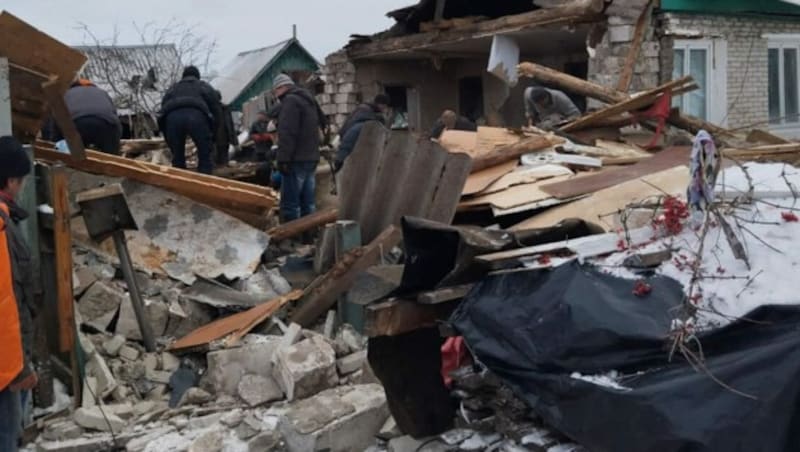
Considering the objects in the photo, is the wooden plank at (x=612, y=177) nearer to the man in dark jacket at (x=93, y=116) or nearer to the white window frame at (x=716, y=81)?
the man in dark jacket at (x=93, y=116)

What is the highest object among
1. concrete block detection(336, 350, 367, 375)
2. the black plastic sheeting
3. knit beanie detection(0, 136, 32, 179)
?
knit beanie detection(0, 136, 32, 179)

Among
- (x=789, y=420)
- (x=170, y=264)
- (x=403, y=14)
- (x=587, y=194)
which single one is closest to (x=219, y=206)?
(x=170, y=264)

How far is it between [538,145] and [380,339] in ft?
9.89

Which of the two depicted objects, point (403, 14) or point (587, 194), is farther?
point (403, 14)

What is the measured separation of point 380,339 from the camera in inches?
169

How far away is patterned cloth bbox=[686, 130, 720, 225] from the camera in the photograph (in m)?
3.71

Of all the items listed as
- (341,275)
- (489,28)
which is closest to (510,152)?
(341,275)

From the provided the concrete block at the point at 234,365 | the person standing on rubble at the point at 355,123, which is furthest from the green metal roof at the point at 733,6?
the concrete block at the point at 234,365

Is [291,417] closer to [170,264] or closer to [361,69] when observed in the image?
[170,264]

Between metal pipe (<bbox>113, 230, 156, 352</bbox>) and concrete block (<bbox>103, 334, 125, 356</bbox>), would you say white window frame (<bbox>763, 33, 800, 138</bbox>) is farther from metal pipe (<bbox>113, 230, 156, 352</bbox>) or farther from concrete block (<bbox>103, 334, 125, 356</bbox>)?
concrete block (<bbox>103, 334, 125, 356</bbox>)

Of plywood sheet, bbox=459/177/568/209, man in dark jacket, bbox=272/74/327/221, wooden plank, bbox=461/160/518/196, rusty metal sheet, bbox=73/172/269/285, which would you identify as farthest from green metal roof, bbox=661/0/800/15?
rusty metal sheet, bbox=73/172/269/285

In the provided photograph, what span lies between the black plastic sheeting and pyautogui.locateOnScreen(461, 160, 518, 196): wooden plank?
214cm

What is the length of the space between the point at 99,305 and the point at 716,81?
9.37 m

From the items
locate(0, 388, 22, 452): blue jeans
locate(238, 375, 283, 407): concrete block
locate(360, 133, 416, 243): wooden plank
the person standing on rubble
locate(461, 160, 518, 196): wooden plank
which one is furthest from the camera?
the person standing on rubble
